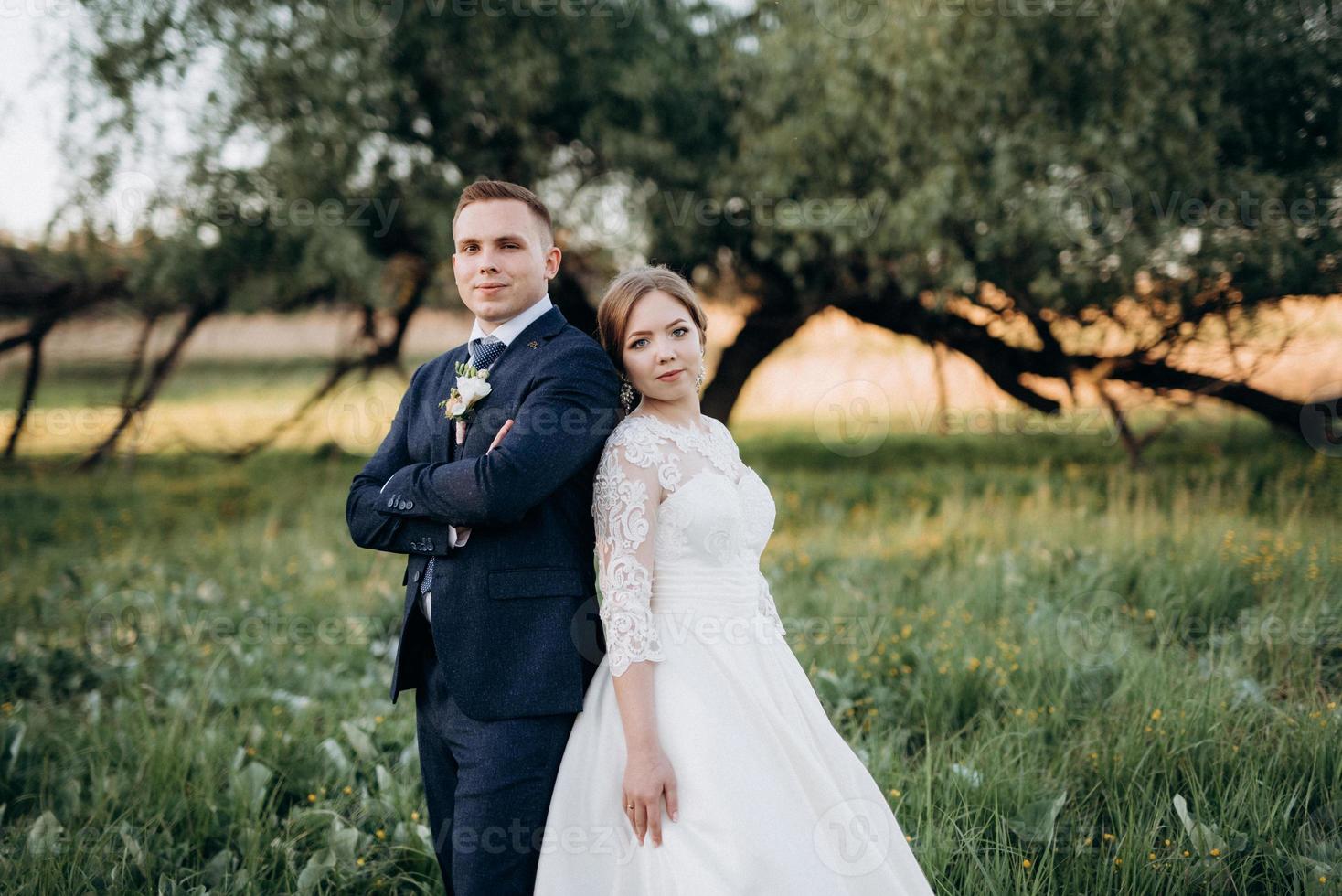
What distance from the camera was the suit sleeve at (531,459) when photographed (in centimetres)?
219

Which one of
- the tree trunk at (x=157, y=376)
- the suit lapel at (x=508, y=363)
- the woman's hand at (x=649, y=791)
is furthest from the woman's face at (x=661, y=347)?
the tree trunk at (x=157, y=376)

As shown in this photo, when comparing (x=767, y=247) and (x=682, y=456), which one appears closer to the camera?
(x=682, y=456)

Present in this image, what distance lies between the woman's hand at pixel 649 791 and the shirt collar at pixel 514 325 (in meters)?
1.15

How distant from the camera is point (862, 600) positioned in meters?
5.33

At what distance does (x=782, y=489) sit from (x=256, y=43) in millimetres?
6374

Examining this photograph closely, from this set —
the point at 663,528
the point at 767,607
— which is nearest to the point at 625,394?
the point at 663,528

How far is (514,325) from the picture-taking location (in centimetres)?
250

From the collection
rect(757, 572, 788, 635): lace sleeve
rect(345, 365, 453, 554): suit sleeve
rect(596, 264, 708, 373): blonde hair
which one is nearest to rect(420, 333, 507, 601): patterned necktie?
rect(345, 365, 453, 554): suit sleeve

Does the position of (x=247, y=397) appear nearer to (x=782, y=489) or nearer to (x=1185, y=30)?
(x=782, y=489)

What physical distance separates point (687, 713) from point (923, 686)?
2265 mm

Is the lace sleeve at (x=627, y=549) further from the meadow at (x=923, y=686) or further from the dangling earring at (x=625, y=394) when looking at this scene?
the meadow at (x=923, y=686)

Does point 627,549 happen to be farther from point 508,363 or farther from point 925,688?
point 925,688

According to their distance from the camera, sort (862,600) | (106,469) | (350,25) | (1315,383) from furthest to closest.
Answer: (106,469)
(350,25)
(1315,383)
(862,600)

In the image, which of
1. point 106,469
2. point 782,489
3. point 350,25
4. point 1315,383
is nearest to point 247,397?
point 106,469
